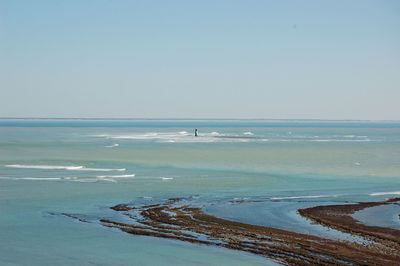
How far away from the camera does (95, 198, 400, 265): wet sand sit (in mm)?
19509

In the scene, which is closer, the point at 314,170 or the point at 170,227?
the point at 170,227

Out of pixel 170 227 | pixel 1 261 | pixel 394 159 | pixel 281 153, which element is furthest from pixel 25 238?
pixel 281 153

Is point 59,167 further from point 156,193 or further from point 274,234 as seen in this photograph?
point 274,234

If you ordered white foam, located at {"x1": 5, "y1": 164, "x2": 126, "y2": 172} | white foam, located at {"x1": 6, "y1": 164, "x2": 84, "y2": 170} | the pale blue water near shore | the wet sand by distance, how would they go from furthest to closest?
→ white foam, located at {"x1": 6, "y1": 164, "x2": 84, "y2": 170} < white foam, located at {"x1": 5, "y1": 164, "x2": 126, "y2": 172} < the pale blue water near shore < the wet sand

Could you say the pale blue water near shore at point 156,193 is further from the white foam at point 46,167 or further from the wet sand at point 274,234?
the wet sand at point 274,234

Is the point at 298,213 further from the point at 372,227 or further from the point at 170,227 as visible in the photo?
the point at 170,227

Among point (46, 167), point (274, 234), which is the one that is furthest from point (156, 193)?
point (46, 167)

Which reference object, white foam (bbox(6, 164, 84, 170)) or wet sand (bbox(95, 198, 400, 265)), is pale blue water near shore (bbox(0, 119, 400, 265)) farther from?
wet sand (bbox(95, 198, 400, 265))

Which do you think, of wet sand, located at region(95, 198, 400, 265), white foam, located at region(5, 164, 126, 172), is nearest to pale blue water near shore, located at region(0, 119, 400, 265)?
white foam, located at region(5, 164, 126, 172)

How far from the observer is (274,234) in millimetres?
23031

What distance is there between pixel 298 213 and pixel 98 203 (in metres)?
9.22

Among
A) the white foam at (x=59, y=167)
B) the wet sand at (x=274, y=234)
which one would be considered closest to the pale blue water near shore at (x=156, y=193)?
the white foam at (x=59, y=167)

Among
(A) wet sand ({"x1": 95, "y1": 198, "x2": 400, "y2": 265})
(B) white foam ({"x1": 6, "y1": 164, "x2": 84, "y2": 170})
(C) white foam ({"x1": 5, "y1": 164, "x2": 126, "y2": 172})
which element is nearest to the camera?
(A) wet sand ({"x1": 95, "y1": 198, "x2": 400, "y2": 265})

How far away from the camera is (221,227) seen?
966 inches
